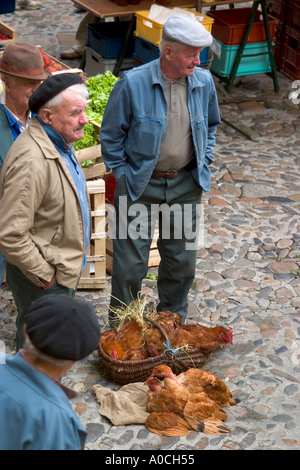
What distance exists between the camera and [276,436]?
514cm

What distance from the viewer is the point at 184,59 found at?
16.8 ft

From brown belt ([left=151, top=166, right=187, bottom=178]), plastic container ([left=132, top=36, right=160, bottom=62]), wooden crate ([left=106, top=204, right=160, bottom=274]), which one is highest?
brown belt ([left=151, top=166, right=187, bottom=178])

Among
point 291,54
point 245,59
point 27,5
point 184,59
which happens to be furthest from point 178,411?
point 27,5

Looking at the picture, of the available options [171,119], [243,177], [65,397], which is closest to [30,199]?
[171,119]

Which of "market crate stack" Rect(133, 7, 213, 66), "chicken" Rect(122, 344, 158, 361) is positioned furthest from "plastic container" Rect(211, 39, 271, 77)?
"chicken" Rect(122, 344, 158, 361)

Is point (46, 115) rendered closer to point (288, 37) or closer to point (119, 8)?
point (119, 8)

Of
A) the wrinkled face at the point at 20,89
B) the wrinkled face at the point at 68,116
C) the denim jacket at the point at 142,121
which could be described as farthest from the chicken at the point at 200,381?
the wrinkled face at the point at 20,89

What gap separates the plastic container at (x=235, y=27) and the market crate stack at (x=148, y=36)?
34.0 inches

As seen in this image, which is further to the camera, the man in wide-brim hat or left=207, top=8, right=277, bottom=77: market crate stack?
left=207, top=8, right=277, bottom=77: market crate stack

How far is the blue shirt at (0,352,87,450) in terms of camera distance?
274 centimetres

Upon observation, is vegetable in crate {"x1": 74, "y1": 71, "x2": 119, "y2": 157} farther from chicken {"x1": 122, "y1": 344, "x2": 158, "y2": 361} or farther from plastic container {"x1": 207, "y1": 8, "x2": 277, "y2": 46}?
plastic container {"x1": 207, "y1": 8, "x2": 277, "y2": 46}

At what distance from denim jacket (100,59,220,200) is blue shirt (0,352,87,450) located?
2784mm

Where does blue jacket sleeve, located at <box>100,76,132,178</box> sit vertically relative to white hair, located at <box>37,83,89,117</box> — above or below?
below

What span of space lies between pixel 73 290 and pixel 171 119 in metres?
1.42
